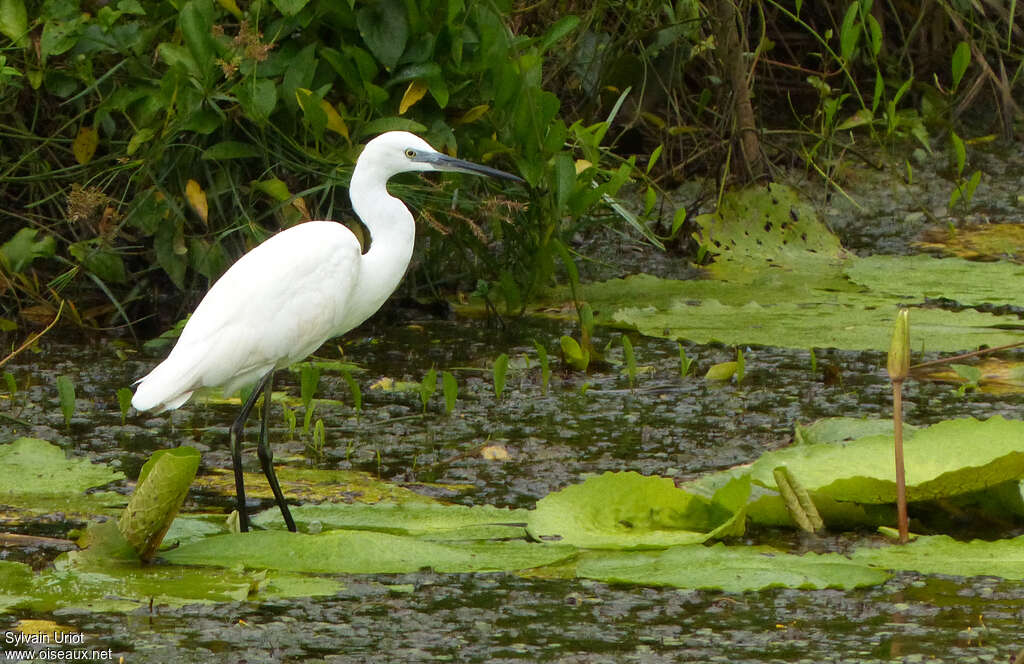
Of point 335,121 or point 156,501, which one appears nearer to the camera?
point 156,501

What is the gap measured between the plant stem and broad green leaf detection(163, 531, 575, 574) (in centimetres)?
64

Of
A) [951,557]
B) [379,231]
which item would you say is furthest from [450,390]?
[951,557]

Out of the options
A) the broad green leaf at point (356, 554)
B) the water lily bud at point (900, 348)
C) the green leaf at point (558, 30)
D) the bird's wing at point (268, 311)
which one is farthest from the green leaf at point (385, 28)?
the water lily bud at point (900, 348)

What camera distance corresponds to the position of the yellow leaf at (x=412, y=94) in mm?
4414

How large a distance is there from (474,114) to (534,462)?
1.40 metres

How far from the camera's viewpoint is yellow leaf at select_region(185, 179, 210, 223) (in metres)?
4.50

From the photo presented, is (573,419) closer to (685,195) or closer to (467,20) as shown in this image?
(467,20)

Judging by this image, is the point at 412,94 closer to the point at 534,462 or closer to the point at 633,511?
the point at 534,462

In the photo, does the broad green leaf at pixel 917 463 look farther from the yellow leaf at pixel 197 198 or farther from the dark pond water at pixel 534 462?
the yellow leaf at pixel 197 198

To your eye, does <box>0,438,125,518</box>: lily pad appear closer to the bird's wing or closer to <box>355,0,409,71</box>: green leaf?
the bird's wing

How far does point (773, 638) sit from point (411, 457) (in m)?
1.39

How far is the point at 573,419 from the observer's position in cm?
399

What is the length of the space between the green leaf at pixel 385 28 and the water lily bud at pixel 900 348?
7.06ft

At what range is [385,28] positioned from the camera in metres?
4.39
